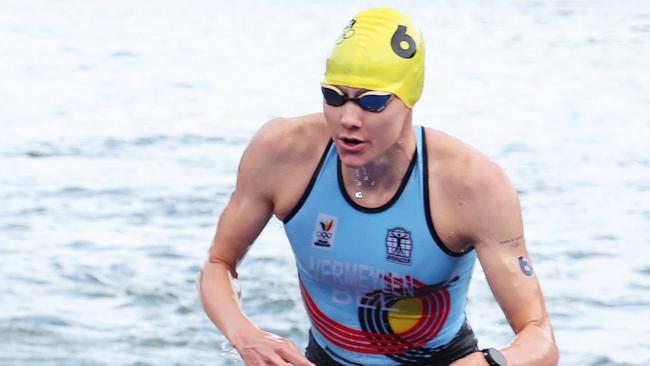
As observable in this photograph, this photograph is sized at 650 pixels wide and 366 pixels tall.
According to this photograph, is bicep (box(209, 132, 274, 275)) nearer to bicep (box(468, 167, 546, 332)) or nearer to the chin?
the chin

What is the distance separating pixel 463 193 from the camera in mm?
4934

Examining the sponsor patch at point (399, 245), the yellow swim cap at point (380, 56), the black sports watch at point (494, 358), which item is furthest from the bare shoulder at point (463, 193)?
the black sports watch at point (494, 358)

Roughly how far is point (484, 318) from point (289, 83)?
12229mm

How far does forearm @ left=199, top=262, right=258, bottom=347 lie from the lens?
4867 millimetres

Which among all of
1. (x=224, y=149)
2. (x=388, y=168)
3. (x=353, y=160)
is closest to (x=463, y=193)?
(x=388, y=168)

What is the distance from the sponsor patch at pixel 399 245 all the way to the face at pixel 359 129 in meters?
0.30

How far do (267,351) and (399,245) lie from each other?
65 cm

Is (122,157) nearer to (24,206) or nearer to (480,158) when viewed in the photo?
(24,206)

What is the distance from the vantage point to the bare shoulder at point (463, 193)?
16.0 feet

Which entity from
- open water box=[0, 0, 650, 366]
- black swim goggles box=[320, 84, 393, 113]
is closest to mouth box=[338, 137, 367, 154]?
black swim goggles box=[320, 84, 393, 113]

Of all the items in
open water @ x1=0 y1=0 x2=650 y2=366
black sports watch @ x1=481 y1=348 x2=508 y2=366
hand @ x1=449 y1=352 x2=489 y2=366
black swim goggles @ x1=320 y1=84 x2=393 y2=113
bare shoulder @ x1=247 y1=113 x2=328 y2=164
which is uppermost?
black swim goggles @ x1=320 y1=84 x2=393 y2=113

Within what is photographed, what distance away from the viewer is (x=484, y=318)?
10.9m

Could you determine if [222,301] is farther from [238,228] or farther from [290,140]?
[290,140]

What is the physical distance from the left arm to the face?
0.32m
